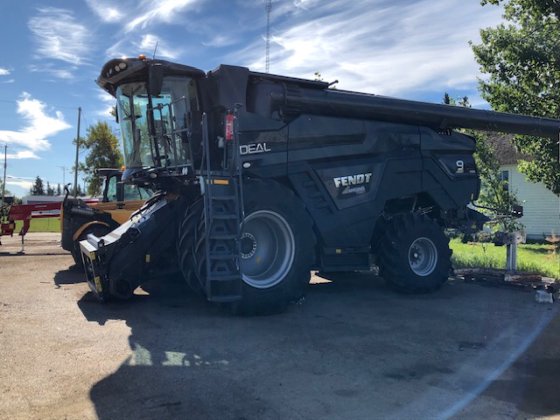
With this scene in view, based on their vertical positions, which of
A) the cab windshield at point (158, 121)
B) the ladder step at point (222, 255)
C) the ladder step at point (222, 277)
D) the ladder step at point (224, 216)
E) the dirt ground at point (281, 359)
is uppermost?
the cab windshield at point (158, 121)

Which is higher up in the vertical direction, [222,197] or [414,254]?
[222,197]

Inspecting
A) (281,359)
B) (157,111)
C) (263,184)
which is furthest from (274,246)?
(157,111)

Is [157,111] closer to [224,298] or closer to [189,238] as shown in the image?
[189,238]

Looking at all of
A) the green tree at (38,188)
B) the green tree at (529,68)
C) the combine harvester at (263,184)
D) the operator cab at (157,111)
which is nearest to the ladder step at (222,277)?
the combine harvester at (263,184)

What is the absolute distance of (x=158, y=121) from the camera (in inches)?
313

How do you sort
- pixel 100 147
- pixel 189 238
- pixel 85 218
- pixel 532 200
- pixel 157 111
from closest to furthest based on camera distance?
pixel 189 238, pixel 157 111, pixel 85 218, pixel 532 200, pixel 100 147

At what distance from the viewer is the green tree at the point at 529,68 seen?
14.9m

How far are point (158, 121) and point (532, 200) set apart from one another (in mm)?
20716

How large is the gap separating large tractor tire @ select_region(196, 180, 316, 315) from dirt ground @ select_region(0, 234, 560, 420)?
35 cm

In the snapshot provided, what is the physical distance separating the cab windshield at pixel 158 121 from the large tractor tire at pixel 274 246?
51.4 inches

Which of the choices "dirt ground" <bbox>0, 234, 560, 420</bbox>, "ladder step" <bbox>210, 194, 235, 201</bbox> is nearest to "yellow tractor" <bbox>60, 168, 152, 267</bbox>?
"dirt ground" <bbox>0, 234, 560, 420</bbox>

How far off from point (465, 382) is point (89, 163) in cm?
3834

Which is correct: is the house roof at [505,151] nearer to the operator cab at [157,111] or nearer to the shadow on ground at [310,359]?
the shadow on ground at [310,359]

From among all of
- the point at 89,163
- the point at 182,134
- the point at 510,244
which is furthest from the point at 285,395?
the point at 89,163
